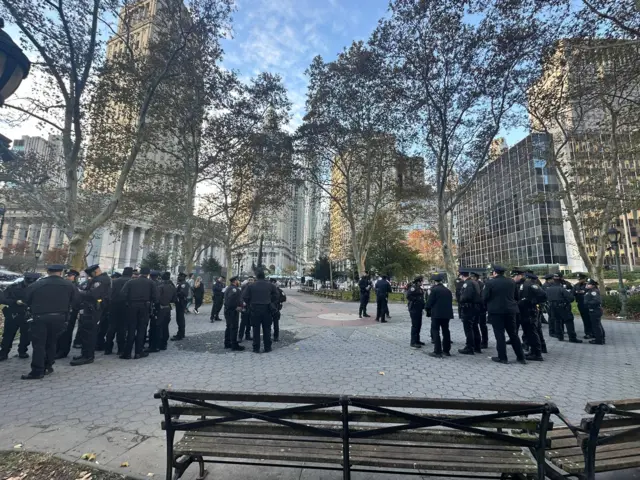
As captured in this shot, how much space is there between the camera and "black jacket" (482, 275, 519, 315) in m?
6.94

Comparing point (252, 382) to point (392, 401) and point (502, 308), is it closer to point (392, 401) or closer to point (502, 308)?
point (392, 401)

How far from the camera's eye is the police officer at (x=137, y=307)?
726cm

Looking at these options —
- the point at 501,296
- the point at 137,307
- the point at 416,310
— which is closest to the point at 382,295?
the point at 416,310

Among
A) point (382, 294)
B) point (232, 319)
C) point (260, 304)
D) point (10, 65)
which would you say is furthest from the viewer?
point (382, 294)

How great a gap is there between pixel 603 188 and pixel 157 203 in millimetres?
30179

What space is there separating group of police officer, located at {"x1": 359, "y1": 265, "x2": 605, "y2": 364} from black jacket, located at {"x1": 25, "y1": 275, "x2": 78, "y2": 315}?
7.78 m

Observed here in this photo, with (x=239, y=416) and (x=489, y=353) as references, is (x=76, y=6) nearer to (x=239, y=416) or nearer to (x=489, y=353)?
(x=239, y=416)

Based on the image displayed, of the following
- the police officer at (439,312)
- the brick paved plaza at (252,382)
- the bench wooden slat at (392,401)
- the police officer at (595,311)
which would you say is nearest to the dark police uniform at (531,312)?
the brick paved plaza at (252,382)

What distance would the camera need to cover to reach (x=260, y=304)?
7840 mm

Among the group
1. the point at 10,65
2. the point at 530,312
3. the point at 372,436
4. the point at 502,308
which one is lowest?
the point at 372,436

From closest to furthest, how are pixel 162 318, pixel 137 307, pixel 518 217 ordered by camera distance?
pixel 137 307, pixel 162 318, pixel 518 217

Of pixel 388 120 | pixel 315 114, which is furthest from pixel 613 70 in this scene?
pixel 315 114

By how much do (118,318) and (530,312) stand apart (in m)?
9.91

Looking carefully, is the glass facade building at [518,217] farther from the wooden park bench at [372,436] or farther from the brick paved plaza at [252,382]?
the wooden park bench at [372,436]
